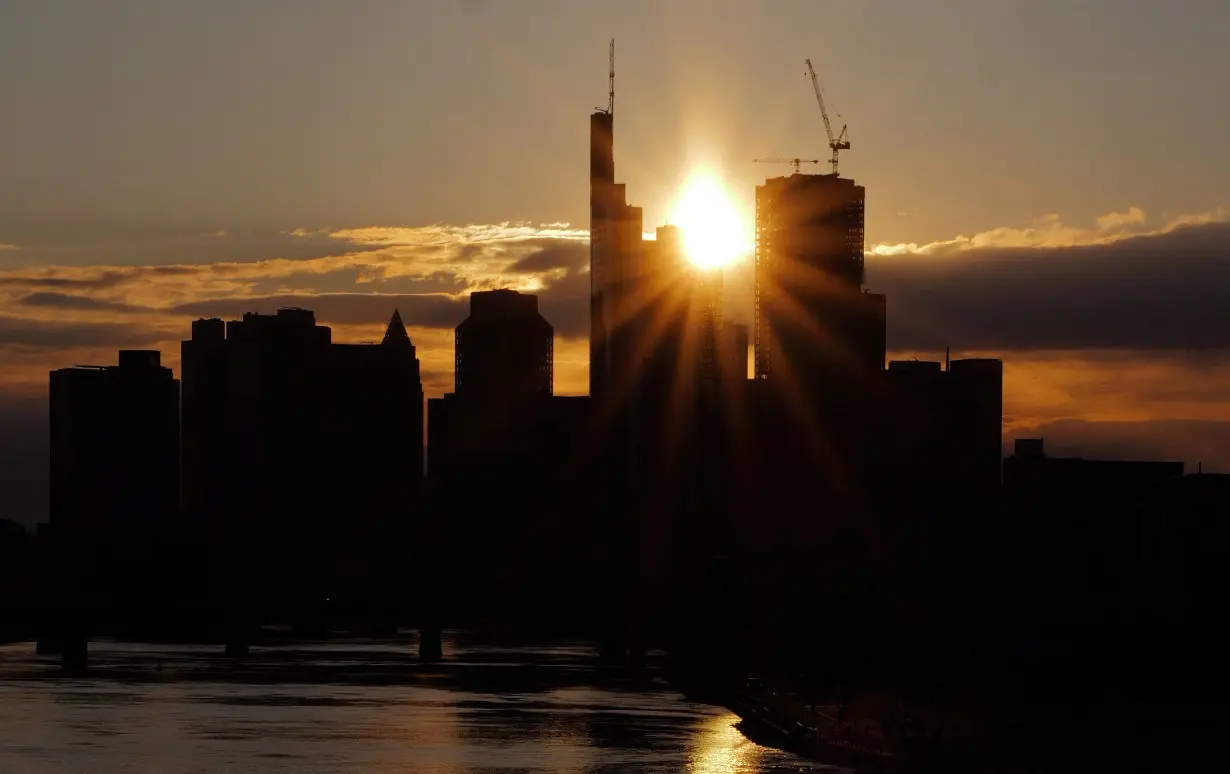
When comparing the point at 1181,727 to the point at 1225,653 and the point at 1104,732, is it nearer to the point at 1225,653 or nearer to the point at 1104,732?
the point at 1104,732

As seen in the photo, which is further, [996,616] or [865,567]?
[865,567]

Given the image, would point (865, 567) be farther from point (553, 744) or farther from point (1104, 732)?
point (1104, 732)

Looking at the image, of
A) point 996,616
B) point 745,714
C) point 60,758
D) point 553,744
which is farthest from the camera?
point 996,616

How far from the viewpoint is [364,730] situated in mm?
144250

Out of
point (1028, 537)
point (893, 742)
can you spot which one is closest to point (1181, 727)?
point (893, 742)

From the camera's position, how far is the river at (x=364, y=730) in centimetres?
12000

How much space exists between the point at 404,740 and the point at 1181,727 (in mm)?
54203

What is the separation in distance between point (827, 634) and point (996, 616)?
50.3 feet

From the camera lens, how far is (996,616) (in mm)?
162125

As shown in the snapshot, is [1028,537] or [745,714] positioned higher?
[1028,537]

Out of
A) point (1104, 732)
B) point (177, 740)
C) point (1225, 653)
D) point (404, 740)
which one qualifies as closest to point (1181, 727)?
point (1104, 732)

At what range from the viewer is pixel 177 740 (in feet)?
448

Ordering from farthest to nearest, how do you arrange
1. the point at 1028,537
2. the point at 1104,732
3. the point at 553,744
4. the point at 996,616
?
the point at 1028,537
the point at 996,616
the point at 553,744
the point at 1104,732

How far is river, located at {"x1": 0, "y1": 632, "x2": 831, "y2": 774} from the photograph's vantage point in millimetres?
120000
